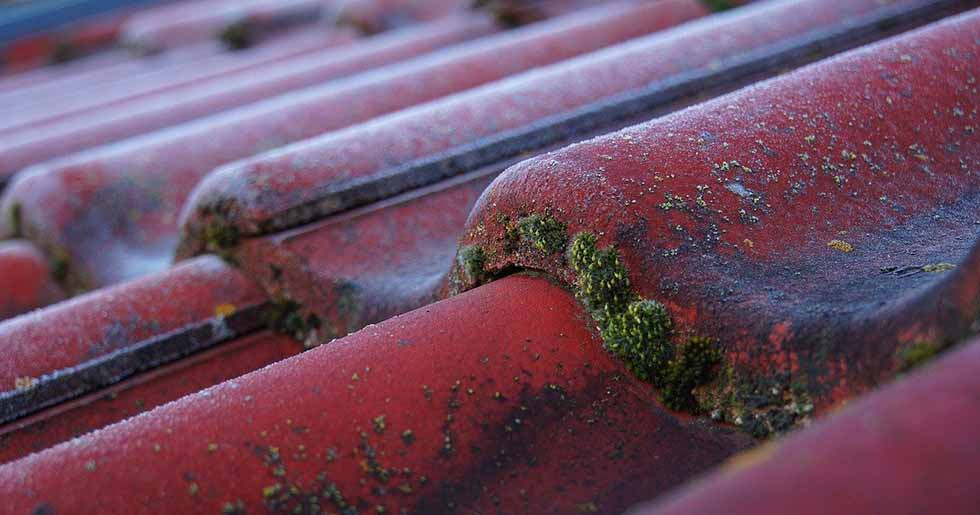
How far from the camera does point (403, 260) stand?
155 centimetres

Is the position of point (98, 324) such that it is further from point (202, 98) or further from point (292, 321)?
point (202, 98)

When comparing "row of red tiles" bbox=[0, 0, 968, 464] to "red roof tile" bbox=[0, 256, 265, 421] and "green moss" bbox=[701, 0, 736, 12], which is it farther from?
"green moss" bbox=[701, 0, 736, 12]

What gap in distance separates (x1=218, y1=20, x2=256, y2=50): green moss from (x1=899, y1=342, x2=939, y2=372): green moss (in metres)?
4.11

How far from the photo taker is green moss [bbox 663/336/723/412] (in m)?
0.93

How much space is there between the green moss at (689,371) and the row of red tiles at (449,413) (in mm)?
25

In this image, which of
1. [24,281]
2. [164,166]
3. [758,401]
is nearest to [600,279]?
[758,401]

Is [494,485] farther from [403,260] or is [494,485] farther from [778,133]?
[403,260]

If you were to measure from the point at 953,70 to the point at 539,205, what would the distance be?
2.06 ft

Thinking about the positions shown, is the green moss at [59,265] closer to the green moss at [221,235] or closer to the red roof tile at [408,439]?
the green moss at [221,235]

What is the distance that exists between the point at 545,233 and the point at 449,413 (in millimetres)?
238

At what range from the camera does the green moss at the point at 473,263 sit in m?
1.16

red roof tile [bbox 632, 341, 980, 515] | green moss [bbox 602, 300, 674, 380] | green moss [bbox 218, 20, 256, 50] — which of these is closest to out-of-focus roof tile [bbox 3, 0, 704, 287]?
green moss [bbox 602, 300, 674, 380]

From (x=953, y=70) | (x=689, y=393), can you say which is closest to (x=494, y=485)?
(x=689, y=393)

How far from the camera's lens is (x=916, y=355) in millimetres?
734
